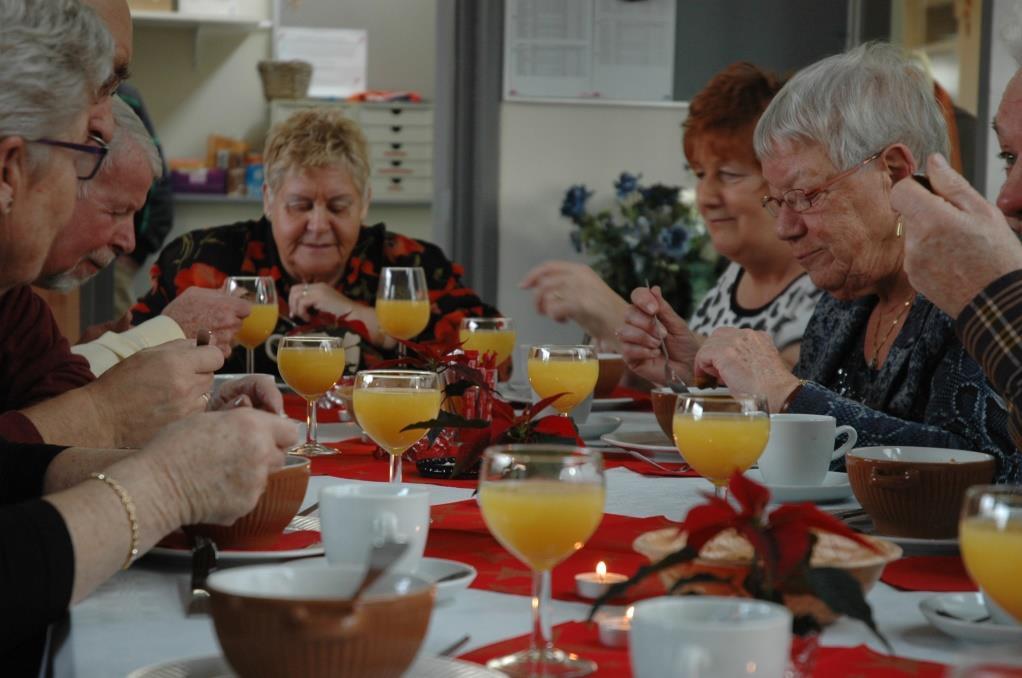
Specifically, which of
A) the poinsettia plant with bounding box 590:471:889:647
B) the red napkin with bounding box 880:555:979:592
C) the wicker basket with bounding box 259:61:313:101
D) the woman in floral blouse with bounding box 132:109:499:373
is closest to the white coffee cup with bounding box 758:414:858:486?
the red napkin with bounding box 880:555:979:592

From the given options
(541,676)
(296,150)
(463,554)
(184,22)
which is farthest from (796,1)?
(541,676)

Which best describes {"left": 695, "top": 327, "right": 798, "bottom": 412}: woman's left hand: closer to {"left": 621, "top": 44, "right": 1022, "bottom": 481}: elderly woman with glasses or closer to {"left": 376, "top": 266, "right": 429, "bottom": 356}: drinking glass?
{"left": 621, "top": 44, "right": 1022, "bottom": 481}: elderly woman with glasses

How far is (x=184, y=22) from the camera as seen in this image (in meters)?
6.35

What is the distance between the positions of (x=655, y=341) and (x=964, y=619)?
1.62 m

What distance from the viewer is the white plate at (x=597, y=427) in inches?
85.9

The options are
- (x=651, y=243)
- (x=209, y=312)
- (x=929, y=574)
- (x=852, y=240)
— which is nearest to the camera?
(x=929, y=574)

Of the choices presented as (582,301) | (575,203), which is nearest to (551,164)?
(575,203)

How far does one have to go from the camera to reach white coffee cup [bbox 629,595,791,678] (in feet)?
2.45

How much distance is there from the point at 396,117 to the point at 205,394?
4.96 m

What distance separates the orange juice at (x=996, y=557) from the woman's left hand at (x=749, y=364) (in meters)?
0.97

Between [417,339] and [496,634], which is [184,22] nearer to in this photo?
[417,339]

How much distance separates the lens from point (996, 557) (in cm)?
94

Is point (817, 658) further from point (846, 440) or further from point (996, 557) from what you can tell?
point (846, 440)

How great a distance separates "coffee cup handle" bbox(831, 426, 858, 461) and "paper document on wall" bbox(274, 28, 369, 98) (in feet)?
18.0
